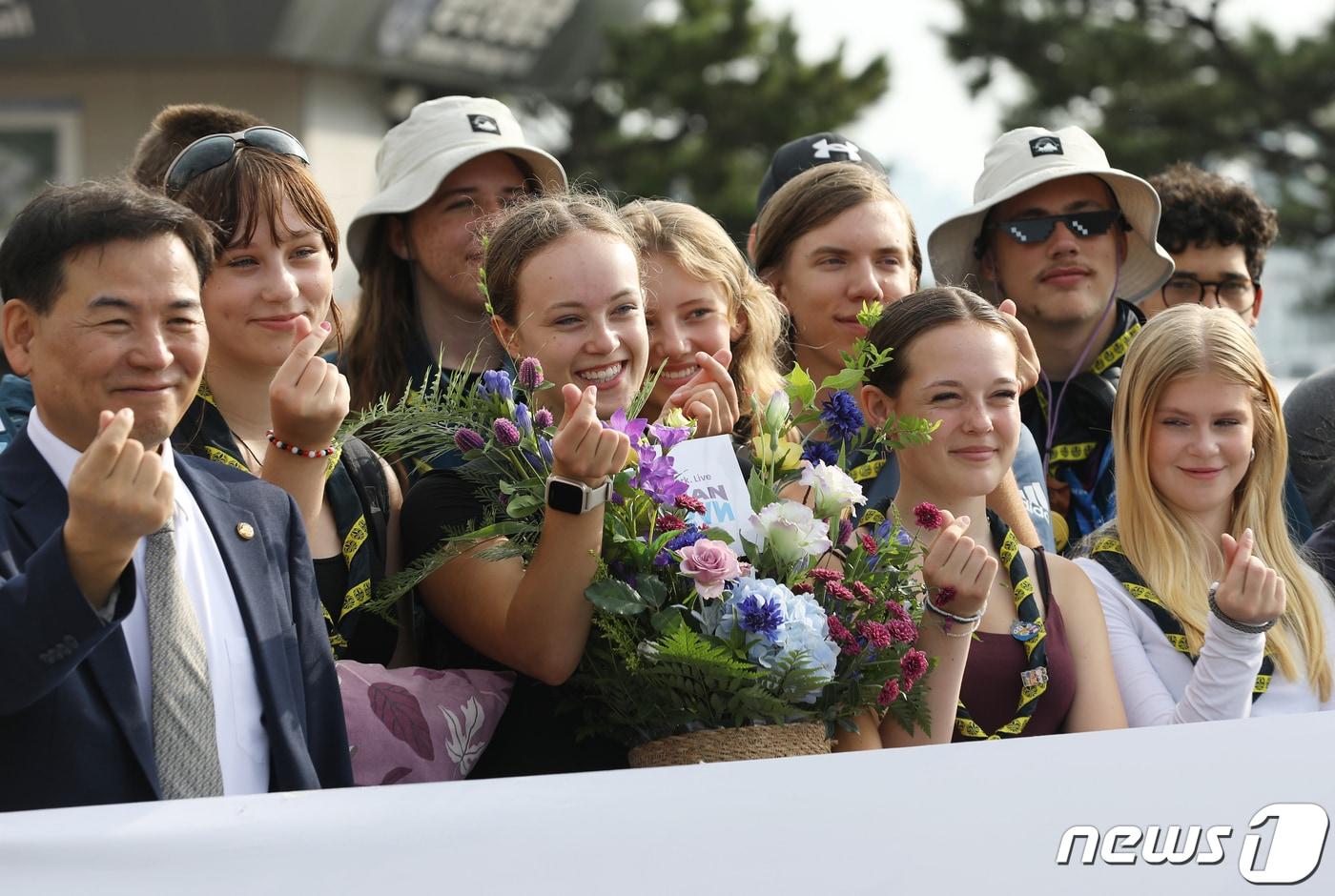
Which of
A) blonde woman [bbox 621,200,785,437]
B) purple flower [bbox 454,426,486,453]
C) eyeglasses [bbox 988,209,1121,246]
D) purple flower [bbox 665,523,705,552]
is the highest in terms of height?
eyeglasses [bbox 988,209,1121,246]

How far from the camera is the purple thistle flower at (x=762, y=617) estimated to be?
8.43 ft

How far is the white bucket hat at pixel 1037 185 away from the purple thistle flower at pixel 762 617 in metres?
2.02

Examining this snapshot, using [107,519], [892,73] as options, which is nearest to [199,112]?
[107,519]

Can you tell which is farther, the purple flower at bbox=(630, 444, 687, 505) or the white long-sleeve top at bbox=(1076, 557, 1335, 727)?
the white long-sleeve top at bbox=(1076, 557, 1335, 727)

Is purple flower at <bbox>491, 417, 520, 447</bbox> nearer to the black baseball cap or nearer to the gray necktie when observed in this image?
the gray necktie

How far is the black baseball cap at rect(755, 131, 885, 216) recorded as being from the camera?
15.4 feet

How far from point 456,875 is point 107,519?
615 millimetres

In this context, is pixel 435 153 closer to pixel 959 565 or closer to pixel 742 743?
pixel 959 565

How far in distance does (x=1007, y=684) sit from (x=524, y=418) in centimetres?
107

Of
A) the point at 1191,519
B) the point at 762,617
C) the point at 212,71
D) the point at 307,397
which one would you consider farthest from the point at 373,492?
the point at 212,71

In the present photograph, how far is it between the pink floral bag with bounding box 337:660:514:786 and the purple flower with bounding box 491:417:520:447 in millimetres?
430

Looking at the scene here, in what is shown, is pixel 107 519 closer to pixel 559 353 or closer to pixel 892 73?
pixel 559 353

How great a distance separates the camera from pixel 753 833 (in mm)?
2156

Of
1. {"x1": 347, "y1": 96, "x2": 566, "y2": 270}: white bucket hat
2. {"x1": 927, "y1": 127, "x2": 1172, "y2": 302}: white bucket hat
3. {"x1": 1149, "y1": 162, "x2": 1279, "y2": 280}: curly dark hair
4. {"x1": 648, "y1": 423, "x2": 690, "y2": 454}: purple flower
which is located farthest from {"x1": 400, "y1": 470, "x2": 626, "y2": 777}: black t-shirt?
{"x1": 1149, "y1": 162, "x2": 1279, "y2": 280}: curly dark hair
